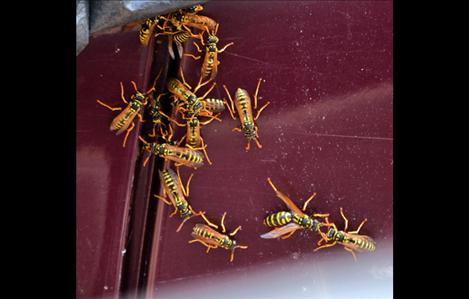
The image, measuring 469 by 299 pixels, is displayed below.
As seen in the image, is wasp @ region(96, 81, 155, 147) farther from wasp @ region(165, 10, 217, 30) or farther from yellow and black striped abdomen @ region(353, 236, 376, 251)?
yellow and black striped abdomen @ region(353, 236, 376, 251)

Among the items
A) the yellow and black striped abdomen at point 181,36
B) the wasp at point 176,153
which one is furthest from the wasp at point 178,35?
the wasp at point 176,153

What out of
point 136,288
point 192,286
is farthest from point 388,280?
point 136,288

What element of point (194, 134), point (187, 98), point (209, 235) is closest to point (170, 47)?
point (187, 98)

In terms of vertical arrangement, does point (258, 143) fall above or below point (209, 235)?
above

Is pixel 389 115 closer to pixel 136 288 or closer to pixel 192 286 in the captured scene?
pixel 192 286

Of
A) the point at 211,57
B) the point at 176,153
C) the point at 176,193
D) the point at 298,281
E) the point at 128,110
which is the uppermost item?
the point at 211,57

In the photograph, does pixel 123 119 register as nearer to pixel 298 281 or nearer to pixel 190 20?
pixel 190 20
